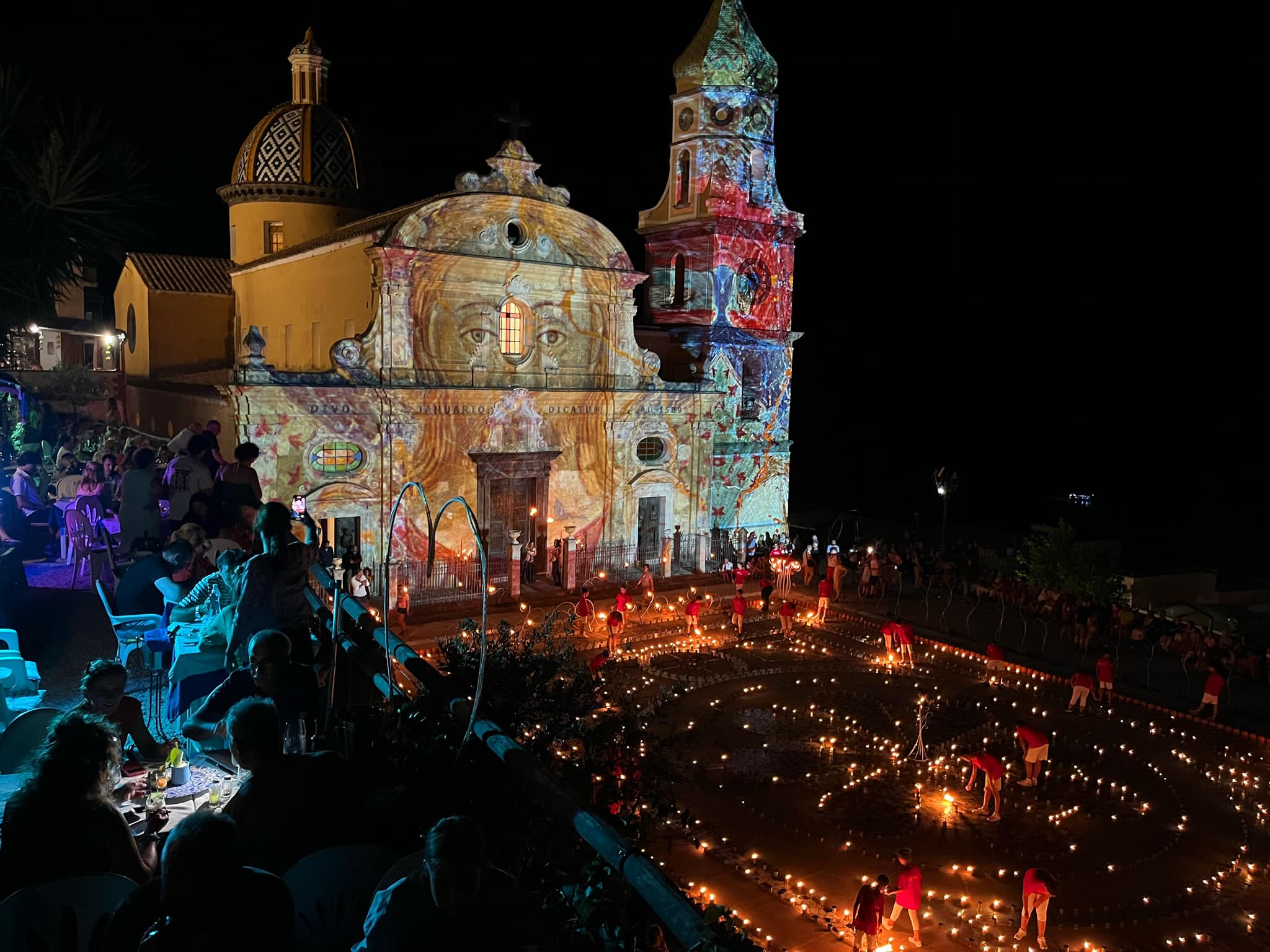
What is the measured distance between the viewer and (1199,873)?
1388 centimetres

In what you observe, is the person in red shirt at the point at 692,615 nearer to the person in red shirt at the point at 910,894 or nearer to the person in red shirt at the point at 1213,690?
the person in red shirt at the point at 1213,690

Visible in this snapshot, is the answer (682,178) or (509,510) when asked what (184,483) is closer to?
(509,510)

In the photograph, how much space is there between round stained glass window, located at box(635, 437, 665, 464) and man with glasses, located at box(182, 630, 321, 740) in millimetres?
23808

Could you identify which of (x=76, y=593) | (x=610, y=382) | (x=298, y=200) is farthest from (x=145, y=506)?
(x=298, y=200)

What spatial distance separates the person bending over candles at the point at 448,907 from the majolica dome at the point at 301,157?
3141 centimetres

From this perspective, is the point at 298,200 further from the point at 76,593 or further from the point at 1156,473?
the point at 1156,473

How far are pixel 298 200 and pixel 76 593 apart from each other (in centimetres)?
2073

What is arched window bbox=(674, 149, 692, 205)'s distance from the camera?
3216 cm

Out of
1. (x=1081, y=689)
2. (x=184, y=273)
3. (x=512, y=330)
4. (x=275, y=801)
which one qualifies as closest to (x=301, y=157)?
(x=184, y=273)

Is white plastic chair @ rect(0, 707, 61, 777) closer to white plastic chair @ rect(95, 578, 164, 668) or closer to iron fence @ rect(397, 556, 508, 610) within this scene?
white plastic chair @ rect(95, 578, 164, 668)

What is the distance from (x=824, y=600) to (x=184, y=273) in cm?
2466

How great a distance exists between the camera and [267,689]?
6.29 m

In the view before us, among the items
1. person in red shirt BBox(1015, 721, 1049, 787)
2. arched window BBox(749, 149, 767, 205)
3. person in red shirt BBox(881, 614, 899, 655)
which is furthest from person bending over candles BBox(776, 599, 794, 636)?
arched window BBox(749, 149, 767, 205)

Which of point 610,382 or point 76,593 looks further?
point 610,382
